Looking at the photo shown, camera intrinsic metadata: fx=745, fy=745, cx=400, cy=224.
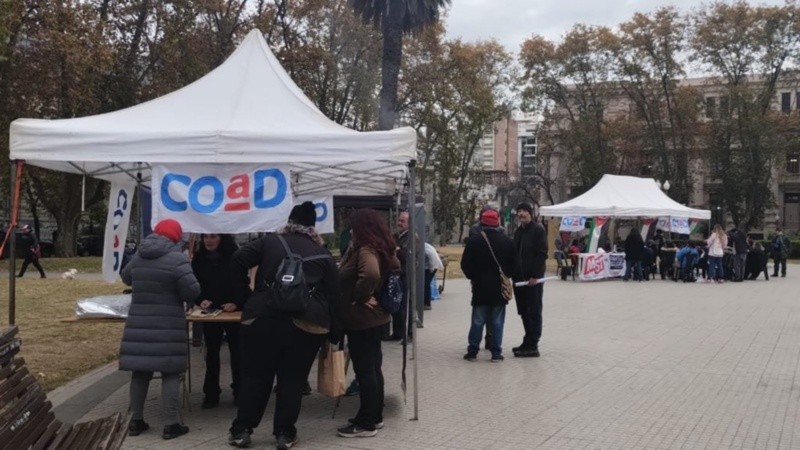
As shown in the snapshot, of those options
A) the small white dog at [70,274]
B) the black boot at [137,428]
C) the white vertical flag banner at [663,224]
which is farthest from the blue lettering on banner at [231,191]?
the white vertical flag banner at [663,224]

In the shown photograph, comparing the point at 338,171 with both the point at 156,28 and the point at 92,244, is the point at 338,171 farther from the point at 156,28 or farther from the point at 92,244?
the point at 92,244

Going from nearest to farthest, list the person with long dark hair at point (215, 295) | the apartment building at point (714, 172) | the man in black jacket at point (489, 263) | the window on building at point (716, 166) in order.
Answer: the person with long dark hair at point (215, 295) < the man in black jacket at point (489, 263) < the window on building at point (716, 166) < the apartment building at point (714, 172)

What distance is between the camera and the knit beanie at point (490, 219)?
9.05 meters

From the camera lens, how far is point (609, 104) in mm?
54812

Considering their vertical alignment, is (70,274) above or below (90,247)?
above

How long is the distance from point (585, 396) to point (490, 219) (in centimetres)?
246

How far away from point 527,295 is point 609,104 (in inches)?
1902

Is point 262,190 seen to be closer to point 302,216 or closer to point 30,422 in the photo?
point 302,216

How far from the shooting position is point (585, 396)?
760 cm

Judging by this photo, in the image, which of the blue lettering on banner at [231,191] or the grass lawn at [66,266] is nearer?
the blue lettering on banner at [231,191]

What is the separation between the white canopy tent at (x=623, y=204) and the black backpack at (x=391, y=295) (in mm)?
21004

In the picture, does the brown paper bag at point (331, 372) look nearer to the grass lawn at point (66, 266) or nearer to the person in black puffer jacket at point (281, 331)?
the person in black puffer jacket at point (281, 331)

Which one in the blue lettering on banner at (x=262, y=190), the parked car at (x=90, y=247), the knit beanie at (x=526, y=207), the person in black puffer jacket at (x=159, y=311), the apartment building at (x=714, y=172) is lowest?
the parked car at (x=90, y=247)

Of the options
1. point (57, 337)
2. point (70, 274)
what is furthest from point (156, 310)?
point (70, 274)
